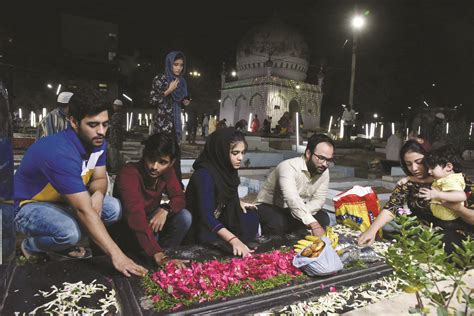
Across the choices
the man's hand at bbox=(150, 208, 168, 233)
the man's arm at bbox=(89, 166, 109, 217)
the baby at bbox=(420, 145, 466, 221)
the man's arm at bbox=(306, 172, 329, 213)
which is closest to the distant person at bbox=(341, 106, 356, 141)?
the man's arm at bbox=(306, 172, 329, 213)

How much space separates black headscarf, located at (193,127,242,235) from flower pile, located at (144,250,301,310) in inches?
36.3

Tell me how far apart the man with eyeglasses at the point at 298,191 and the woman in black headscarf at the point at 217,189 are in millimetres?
525

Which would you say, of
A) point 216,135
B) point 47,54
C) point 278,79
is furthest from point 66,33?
point 216,135

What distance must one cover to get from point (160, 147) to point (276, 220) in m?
1.97

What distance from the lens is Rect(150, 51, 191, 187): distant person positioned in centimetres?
500

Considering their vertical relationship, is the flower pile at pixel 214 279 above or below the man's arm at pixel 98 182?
below

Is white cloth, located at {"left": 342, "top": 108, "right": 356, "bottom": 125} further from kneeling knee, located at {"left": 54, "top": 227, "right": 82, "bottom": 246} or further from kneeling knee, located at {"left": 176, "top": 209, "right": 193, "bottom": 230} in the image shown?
kneeling knee, located at {"left": 54, "top": 227, "right": 82, "bottom": 246}

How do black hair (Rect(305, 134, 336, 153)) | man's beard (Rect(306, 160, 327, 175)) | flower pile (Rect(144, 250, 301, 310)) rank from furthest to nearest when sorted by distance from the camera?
man's beard (Rect(306, 160, 327, 175)) < black hair (Rect(305, 134, 336, 153)) < flower pile (Rect(144, 250, 301, 310))

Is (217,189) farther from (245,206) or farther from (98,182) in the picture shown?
(98,182)

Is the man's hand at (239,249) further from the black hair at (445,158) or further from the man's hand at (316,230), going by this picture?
the black hair at (445,158)

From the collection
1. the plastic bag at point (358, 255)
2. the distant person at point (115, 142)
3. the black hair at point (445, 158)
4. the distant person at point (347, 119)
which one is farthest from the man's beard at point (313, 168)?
the distant person at point (347, 119)

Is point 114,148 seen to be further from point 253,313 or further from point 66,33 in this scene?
point 66,33

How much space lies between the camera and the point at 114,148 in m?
7.62

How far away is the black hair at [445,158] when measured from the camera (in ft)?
11.9
